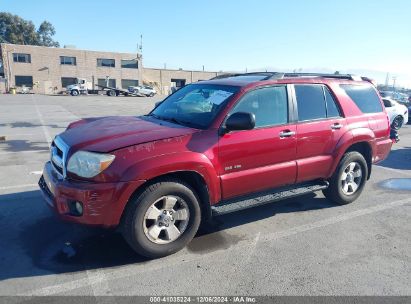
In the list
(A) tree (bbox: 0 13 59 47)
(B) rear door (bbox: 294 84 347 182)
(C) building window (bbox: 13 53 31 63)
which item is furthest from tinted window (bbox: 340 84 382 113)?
(A) tree (bbox: 0 13 59 47)

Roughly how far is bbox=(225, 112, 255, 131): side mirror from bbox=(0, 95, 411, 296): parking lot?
4.36ft

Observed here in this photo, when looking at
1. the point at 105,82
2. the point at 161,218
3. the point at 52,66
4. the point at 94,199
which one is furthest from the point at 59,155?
the point at 105,82

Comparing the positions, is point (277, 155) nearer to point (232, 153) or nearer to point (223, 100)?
point (232, 153)

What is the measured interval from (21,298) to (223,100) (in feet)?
9.10

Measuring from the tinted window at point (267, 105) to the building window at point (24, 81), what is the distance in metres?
54.5

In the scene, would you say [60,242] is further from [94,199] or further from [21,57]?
[21,57]

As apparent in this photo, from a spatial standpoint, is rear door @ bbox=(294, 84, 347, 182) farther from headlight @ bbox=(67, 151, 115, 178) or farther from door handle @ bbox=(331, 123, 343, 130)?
headlight @ bbox=(67, 151, 115, 178)

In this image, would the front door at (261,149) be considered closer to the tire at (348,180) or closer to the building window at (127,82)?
the tire at (348,180)

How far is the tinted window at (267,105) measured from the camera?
4004 mm

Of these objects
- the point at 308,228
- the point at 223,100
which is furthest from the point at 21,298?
the point at 308,228

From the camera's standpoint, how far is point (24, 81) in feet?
165

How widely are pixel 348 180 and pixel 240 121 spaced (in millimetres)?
2517

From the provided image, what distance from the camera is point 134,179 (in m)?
3.17

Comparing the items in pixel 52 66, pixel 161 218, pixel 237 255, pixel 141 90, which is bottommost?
pixel 237 255
